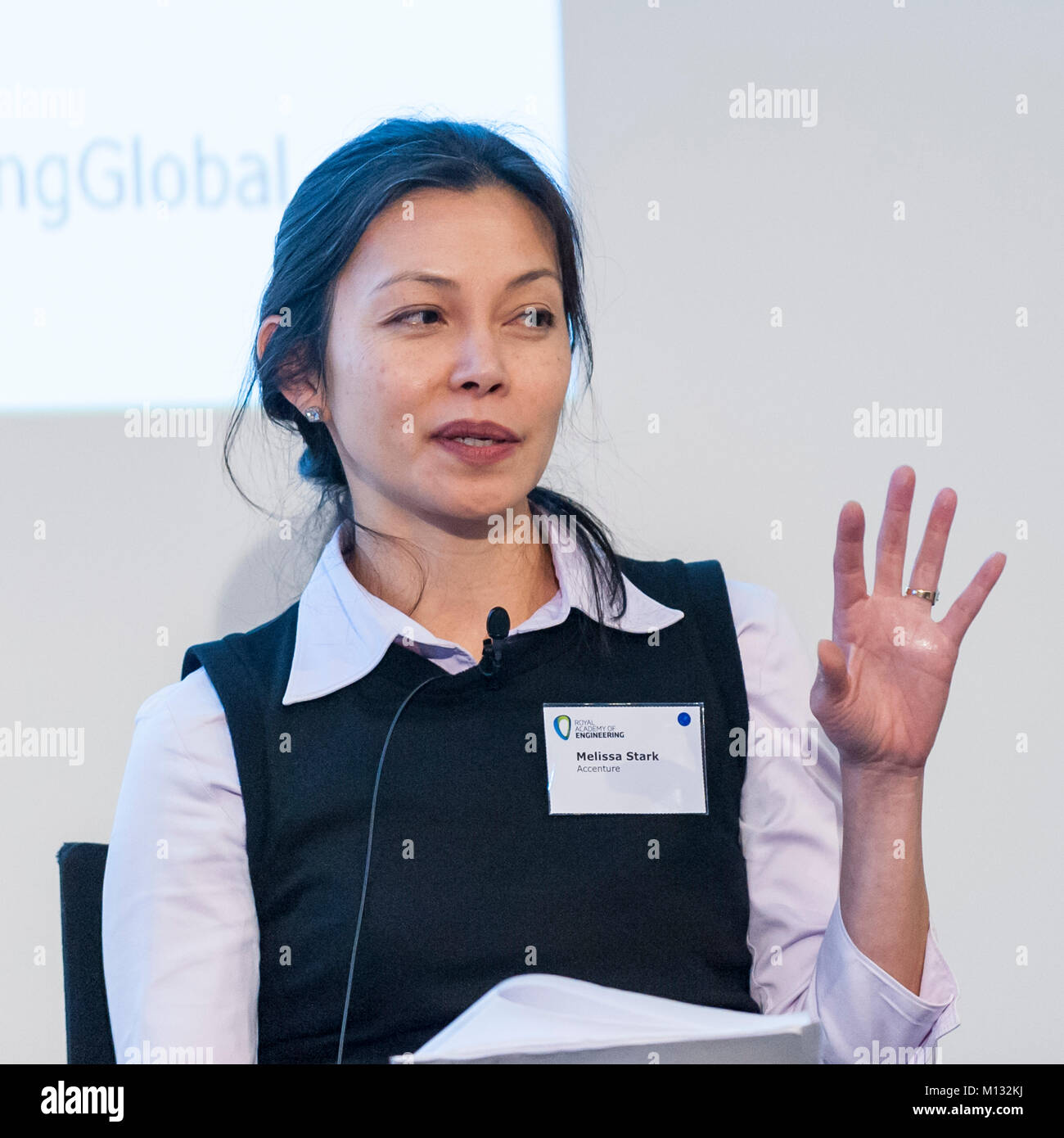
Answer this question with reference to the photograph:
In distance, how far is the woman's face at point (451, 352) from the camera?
4.09 feet

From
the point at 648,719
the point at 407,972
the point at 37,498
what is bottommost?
the point at 407,972

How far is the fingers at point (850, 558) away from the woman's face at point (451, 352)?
342 millimetres

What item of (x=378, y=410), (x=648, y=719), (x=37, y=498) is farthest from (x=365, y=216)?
(x=37, y=498)

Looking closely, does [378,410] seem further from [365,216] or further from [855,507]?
[855,507]

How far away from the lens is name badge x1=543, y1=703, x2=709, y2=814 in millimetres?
1272

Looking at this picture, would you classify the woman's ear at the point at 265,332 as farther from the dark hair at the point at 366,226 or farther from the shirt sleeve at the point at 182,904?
the shirt sleeve at the point at 182,904

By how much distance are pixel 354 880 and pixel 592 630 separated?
36 centimetres

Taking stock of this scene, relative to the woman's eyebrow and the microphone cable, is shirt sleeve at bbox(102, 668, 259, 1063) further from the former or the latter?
the woman's eyebrow

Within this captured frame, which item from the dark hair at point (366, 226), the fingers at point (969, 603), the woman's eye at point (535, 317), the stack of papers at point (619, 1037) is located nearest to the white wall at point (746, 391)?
the dark hair at point (366, 226)

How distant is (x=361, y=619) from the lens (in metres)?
1.35

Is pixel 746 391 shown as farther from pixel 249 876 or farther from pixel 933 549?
pixel 249 876

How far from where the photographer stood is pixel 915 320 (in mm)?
1938

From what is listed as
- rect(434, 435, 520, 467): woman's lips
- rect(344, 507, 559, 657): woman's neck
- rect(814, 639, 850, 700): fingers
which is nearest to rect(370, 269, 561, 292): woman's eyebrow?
rect(434, 435, 520, 467): woman's lips

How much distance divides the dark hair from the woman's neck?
42 mm
